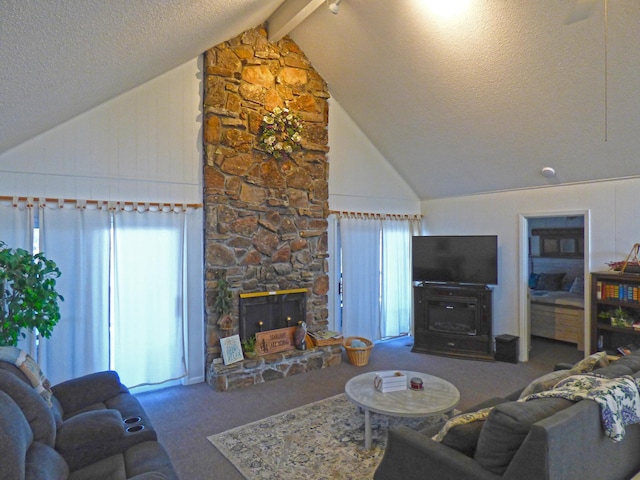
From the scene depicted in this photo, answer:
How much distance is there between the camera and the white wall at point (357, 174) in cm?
560

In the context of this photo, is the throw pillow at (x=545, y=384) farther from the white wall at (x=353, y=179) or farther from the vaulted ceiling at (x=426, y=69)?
the white wall at (x=353, y=179)

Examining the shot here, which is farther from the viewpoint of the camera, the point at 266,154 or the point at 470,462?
the point at 266,154

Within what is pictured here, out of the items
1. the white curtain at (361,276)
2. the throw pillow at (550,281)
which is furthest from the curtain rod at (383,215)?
the throw pillow at (550,281)

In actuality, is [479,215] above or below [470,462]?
above

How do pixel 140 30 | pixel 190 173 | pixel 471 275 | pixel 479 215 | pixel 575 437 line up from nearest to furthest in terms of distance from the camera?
pixel 575 437, pixel 140 30, pixel 190 173, pixel 471 275, pixel 479 215

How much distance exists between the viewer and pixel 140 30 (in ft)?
8.24

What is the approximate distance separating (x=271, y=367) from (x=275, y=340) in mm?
356

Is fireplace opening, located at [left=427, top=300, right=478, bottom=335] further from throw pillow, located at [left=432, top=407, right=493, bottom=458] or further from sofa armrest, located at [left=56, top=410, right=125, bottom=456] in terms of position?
sofa armrest, located at [left=56, top=410, right=125, bottom=456]

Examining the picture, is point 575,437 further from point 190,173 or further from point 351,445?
point 190,173

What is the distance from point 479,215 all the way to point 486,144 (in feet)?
4.33

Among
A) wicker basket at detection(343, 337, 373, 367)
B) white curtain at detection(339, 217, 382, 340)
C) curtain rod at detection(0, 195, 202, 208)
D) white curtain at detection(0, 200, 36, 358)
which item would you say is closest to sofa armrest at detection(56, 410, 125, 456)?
white curtain at detection(0, 200, 36, 358)

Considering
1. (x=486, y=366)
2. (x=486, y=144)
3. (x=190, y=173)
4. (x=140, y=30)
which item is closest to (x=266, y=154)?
(x=190, y=173)

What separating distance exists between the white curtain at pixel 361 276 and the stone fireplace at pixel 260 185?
0.45m

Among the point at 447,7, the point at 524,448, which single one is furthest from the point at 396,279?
the point at 524,448
